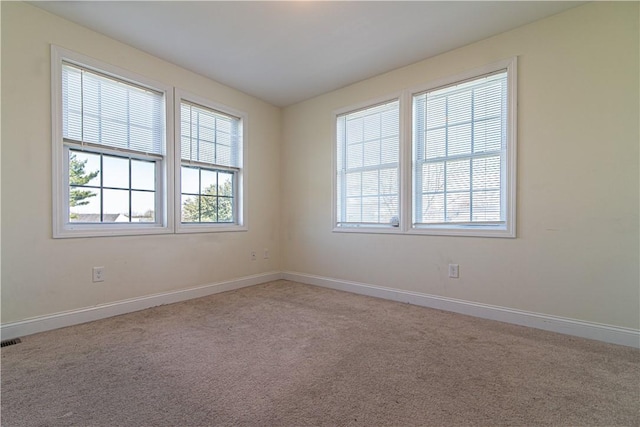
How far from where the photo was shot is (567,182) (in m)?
2.38

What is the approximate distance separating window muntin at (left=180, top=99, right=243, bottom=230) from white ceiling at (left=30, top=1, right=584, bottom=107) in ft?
1.89

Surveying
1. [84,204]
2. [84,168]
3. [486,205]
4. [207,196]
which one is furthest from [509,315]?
[84,168]

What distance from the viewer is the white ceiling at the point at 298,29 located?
2340 millimetres

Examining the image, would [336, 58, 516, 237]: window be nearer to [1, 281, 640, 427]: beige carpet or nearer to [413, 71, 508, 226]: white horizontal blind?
[413, 71, 508, 226]: white horizontal blind

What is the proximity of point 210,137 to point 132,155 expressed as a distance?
97 centimetres

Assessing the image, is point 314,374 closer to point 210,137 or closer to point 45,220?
point 45,220

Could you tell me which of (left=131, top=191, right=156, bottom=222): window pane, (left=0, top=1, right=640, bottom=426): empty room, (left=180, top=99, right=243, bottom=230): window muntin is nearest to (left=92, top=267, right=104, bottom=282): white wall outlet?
A: (left=0, top=1, right=640, bottom=426): empty room

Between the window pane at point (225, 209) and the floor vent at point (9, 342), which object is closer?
the floor vent at point (9, 342)

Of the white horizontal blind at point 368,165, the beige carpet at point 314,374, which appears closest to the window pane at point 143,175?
the beige carpet at point 314,374

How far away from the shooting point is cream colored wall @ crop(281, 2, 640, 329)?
85.3 inches

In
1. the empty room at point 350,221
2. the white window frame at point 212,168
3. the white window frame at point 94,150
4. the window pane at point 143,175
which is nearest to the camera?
the empty room at point 350,221

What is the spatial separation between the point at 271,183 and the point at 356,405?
3.44 metres

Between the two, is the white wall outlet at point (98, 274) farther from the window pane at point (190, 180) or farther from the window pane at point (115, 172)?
the window pane at point (190, 180)

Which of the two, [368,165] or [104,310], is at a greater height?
[368,165]
